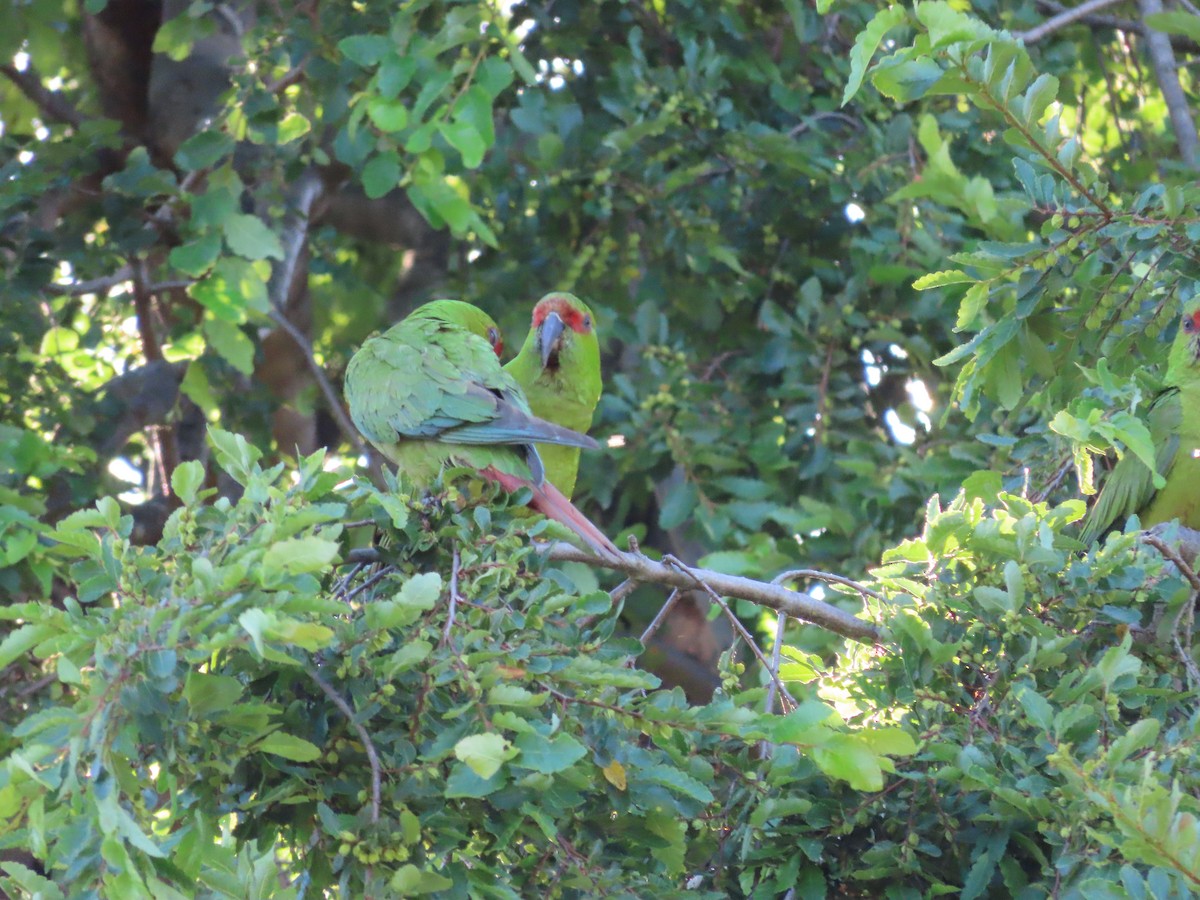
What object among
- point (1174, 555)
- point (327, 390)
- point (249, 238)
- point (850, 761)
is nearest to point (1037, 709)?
point (850, 761)

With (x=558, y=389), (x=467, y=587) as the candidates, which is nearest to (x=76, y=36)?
(x=558, y=389)

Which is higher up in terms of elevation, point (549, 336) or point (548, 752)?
point (548, 752)

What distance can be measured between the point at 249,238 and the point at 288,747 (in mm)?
2821

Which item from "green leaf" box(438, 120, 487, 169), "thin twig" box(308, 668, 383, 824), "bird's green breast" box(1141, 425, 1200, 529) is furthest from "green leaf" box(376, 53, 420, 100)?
"thin twig" box(308, 668, 383, 824)

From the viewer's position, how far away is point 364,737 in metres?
1.69

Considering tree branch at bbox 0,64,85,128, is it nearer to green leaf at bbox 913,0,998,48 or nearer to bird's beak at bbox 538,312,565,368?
bird's beak at bbox 538,312,565,368

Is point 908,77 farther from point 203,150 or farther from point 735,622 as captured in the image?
Answer: point 203,150

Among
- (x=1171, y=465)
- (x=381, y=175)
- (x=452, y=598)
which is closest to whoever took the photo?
(x=452, y=598)

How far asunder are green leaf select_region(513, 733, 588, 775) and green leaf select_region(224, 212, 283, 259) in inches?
111

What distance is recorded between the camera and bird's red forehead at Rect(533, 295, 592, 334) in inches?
154

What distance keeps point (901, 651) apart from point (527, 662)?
2.50 ft

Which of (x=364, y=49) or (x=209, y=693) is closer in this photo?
(x=209, y=693)

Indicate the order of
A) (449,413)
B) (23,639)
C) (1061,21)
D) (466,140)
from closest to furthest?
(23,639) → (449,413) → (1061,21) → (466,140)

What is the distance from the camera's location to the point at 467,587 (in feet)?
6.45
